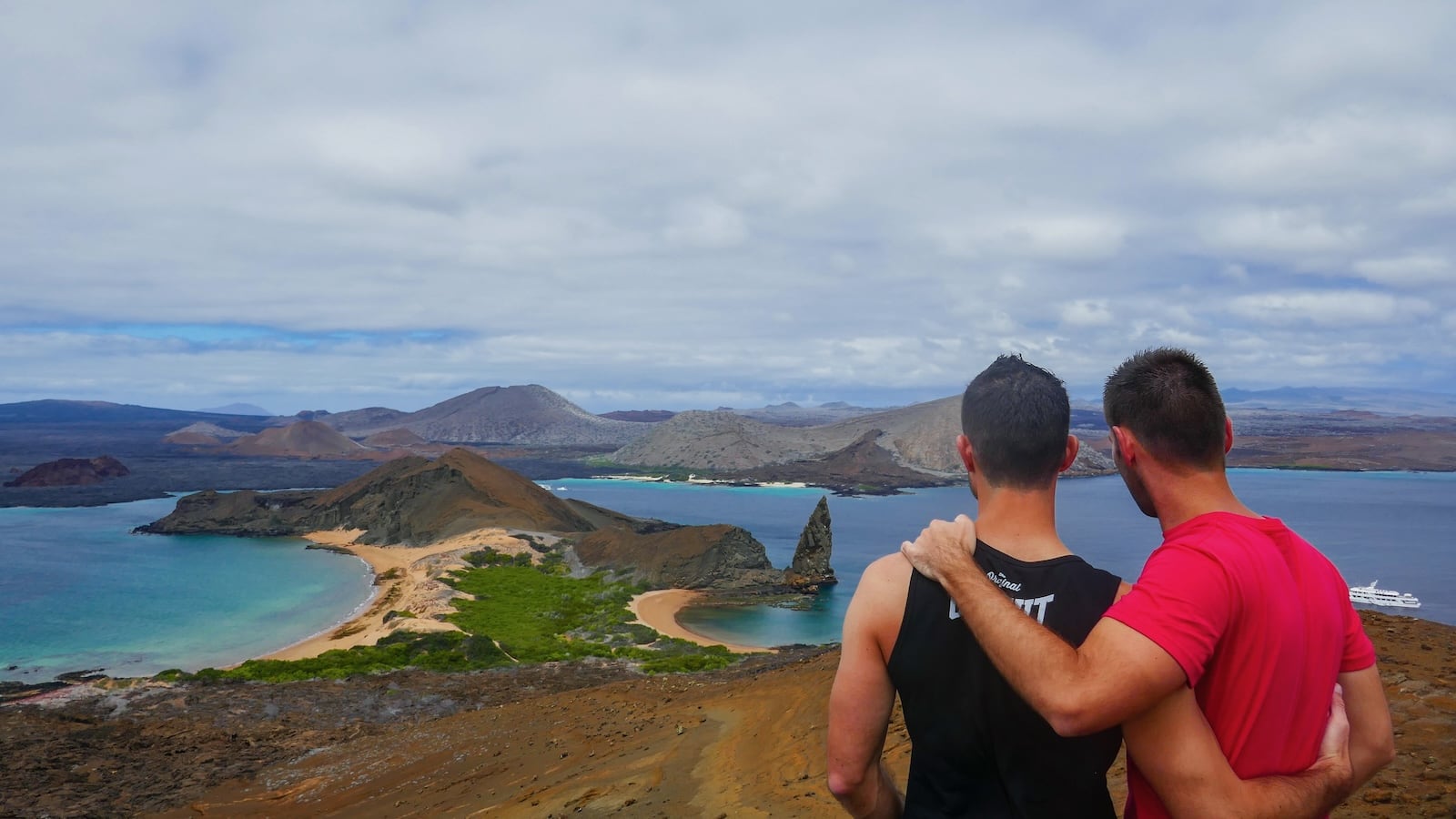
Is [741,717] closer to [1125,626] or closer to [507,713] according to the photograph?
[507,713]

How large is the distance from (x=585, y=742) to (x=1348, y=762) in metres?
14.0

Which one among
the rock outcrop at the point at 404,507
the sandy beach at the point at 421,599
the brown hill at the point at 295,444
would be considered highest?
the brown hill at the point at 295,444

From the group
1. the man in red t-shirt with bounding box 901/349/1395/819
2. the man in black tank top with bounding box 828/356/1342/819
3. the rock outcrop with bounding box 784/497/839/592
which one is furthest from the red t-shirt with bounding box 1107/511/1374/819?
the rock outcrop with bounding box 784/497/839/592

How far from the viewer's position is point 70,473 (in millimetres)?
126938

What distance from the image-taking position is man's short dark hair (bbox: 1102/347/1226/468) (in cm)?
262

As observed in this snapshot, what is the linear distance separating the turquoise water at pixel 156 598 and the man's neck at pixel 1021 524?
127ft

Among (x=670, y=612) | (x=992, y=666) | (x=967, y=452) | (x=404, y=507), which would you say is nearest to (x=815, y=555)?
(x=670, y=612)

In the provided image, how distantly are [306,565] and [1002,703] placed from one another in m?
68.7

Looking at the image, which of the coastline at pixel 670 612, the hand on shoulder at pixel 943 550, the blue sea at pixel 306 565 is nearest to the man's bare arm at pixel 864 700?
the hand on shoulder at pixel 943 550

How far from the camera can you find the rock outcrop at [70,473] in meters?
122

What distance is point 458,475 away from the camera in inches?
2891

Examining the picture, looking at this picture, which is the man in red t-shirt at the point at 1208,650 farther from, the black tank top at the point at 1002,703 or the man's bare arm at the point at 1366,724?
the black tank top at the point at 1002,703

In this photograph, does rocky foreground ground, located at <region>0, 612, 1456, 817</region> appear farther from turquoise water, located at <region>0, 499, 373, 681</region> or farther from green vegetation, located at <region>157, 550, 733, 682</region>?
turquoise water, located at <region>0, 499, 373, 681</region>

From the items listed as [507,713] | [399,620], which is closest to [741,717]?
[507,713]
